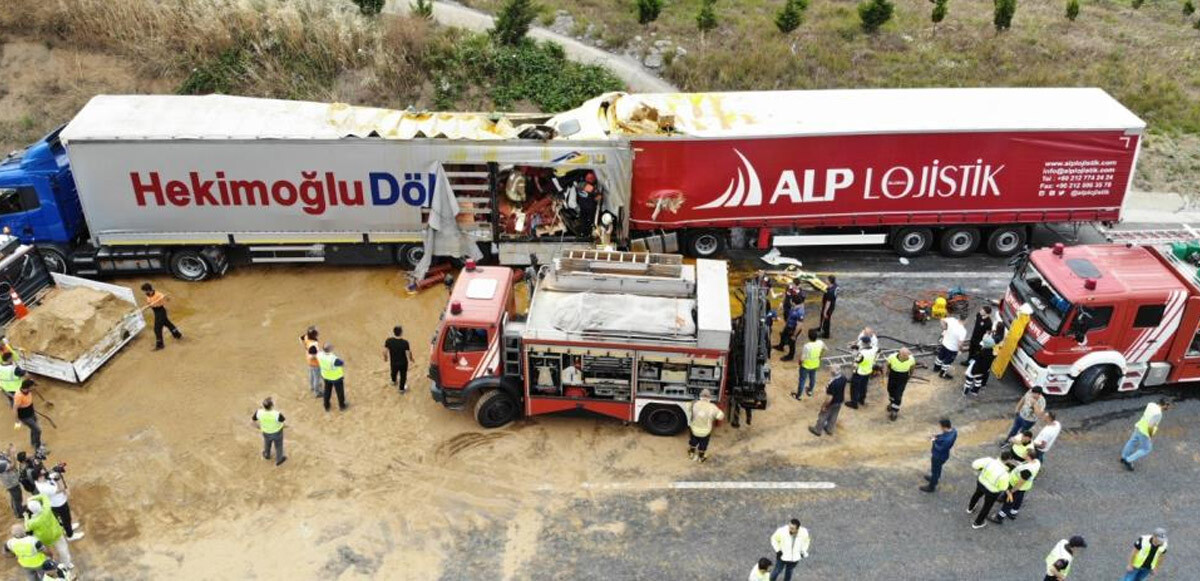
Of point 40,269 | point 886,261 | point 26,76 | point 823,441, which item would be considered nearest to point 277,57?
point 26,76

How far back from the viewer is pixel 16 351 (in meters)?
16.0

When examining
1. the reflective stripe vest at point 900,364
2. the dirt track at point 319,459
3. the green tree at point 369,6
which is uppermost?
the green tree at point 369,6

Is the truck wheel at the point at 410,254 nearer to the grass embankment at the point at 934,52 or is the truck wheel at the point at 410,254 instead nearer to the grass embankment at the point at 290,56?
the grass embankment at the point at 290,56

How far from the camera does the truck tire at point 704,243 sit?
65.4ft

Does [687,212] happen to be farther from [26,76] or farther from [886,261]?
[26,76]

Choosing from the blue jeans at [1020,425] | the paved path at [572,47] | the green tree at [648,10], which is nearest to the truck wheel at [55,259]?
the paved path at [572,47]

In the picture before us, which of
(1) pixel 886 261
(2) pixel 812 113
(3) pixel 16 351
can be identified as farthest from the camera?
(1) pixel 886 261

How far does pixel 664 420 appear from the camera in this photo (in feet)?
49.0

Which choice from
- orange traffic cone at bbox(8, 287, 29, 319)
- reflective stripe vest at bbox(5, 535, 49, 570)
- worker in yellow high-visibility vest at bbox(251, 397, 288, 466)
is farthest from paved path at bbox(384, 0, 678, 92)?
reflective stripe vest at bbox(5, 535, 49, 570)

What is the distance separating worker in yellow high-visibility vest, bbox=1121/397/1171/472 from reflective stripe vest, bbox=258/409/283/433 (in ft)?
42.4

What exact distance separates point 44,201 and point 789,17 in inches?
848

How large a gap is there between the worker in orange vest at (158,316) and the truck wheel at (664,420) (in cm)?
902

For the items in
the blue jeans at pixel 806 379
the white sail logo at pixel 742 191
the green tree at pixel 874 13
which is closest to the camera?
the blue jeans at pixel 806 379

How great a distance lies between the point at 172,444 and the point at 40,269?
5360mm
